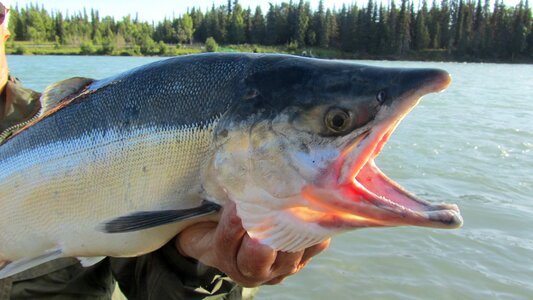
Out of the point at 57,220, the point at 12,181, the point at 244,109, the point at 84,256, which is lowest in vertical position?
the point at 84,256

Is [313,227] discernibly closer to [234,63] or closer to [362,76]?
[362,76]

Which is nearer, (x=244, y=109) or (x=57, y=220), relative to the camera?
(x=244, y=109)

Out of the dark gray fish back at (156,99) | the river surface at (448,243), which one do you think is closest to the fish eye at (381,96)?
the dark gray fish back at (156,99)

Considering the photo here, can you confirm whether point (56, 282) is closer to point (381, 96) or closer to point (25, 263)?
point (25, 263)

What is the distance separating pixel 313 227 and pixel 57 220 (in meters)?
1.10

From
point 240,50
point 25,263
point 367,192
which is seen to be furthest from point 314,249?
point 240,50

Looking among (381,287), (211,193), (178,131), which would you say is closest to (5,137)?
(178,131)

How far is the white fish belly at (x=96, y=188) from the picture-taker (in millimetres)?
1883

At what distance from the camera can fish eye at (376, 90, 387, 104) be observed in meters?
1.64

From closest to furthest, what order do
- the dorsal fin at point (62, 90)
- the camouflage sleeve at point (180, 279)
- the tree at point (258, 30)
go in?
the dorsal fin at point (62, 90) → the camouflage sleeve at point (180, 279) → the tree at point (258, 30)

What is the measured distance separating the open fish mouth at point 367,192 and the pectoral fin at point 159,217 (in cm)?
41

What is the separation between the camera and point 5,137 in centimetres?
235

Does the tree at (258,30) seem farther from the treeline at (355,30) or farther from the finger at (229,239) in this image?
the finger at (229,239)

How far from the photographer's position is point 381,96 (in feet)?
5.39
